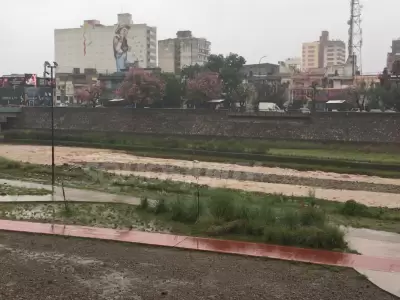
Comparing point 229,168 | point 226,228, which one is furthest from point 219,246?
point 229,168

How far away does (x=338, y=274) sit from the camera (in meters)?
8.33

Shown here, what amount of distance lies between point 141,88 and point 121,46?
66667 millimetres

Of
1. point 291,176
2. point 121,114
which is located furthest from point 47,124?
point 291,176

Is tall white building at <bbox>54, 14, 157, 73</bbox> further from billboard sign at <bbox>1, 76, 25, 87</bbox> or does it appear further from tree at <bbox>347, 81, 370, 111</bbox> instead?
tree at <bbox>347, 81, 370, 111</bbox>

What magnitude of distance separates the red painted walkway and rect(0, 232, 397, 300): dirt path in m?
0.37

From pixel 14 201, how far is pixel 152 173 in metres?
24.6

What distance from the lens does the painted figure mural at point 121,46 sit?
138 meters

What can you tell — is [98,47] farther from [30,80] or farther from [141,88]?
[141,88]

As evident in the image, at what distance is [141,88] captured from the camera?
76250 mm

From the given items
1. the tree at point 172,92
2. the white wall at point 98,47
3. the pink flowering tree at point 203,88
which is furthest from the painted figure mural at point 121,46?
the pink flowering tree at point 203,88

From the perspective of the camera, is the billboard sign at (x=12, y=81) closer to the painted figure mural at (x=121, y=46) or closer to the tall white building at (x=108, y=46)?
the tall white building at (x=108, y=46)

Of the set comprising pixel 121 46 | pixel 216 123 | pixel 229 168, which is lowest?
pixel 229 168

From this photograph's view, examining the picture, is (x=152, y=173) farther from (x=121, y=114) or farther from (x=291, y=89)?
(x=291, y=89)

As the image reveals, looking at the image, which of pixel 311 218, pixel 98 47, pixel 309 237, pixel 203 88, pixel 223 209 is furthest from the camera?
pixel 98 47
